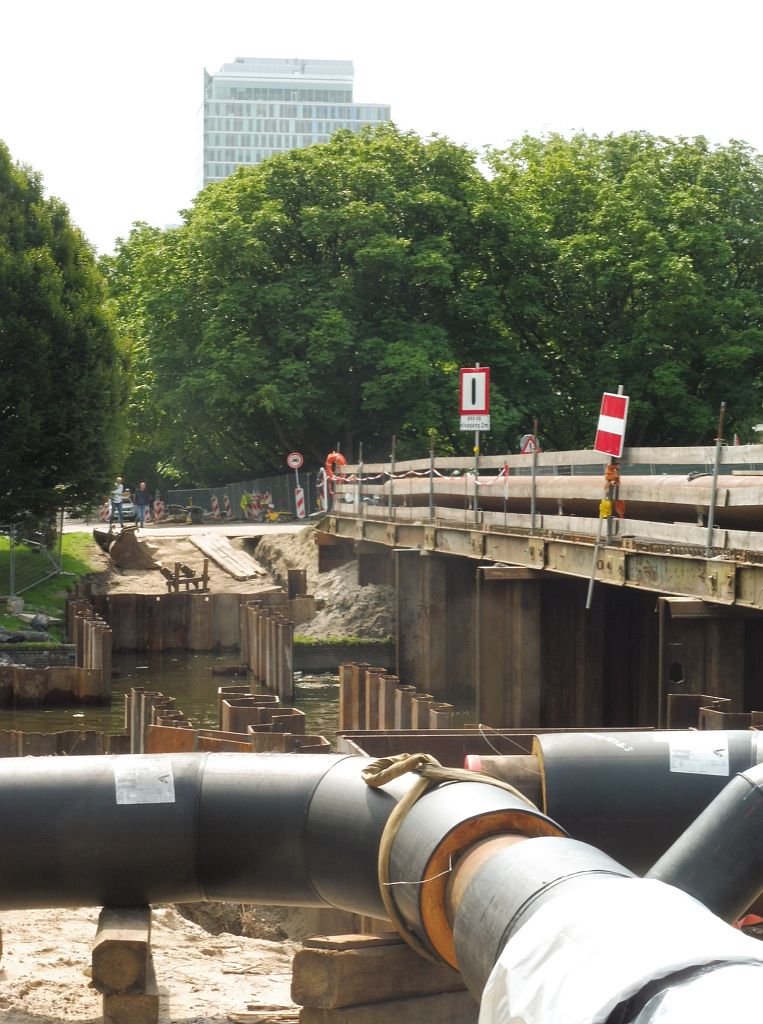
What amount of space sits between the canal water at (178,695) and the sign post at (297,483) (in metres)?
15.4

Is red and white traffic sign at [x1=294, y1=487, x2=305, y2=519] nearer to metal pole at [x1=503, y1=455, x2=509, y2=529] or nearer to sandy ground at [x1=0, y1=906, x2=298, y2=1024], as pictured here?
metal pole at [x1=503, y1=455, x2=509, y2=529]

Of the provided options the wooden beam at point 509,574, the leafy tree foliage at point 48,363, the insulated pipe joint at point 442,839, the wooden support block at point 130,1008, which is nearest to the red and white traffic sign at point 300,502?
the leafy tree foliage at point 48,363

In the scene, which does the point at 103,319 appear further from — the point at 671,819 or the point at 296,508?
the point at 671,819

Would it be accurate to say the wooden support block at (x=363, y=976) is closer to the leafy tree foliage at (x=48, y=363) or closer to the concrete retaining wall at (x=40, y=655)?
the concrete retaining wall at (x=40, y=655)

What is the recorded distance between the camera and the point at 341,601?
30688 millimetres

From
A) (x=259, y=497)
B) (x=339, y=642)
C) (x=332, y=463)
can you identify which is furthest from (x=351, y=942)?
(x=259, y=497)

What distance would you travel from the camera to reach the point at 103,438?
32812 millimetres

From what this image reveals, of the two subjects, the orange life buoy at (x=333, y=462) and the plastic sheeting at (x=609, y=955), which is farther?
the orange life buoy at (x=333, y=462)

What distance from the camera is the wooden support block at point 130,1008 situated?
20.3ft

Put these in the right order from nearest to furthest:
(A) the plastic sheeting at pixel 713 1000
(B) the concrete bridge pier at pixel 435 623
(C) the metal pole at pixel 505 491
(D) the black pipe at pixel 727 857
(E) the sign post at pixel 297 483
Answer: (A) the plastic sheeting at pixel 713 1000
(D) the black pipe at pixel 727 857
(C) the metal pole at pixel 505 491
(B) the concrete bridge pier at pixel 435 623
(E) the sign post at pixel 297 483

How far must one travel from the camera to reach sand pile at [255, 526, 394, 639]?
29312mm

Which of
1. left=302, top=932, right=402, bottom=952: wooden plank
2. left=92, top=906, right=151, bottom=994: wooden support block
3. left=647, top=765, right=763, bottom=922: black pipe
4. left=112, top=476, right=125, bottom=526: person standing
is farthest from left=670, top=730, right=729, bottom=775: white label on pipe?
left=112, top=476, right=125, bottom=526: person standing

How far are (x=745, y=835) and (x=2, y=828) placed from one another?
3.44m

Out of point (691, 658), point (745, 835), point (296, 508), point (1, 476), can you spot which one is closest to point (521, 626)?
point (691, 658)
